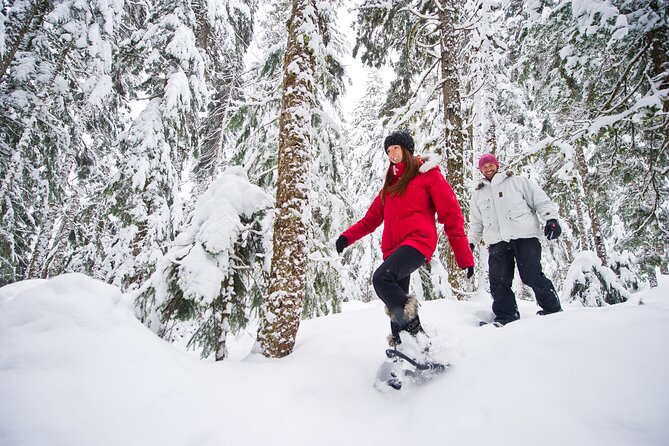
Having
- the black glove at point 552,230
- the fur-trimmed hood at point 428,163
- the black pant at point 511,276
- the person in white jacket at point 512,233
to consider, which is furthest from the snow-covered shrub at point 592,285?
the fur-trimmed hood at point 428,163

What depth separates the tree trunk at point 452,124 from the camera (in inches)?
272

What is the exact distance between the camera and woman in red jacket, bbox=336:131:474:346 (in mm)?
2953

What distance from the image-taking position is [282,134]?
4.12m

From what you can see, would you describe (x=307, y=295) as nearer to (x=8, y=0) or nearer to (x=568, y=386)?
(x=568, y=386)

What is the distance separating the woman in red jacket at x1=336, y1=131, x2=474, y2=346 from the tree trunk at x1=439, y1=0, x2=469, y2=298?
3906 mm

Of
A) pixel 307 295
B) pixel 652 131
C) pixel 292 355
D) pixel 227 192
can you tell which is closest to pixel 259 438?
pixel 292 355

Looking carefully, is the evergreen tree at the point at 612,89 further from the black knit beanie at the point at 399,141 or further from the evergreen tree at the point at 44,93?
the evergreen tree at the point at 44,93

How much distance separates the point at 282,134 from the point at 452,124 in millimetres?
4548

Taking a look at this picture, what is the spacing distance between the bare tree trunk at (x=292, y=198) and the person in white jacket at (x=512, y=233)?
2.62 meters

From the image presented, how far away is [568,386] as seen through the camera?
1985mm

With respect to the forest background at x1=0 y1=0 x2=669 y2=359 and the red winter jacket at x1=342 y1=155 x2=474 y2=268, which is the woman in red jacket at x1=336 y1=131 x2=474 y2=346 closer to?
the red winter jacket at x1=342 y1=155 x2=474 y2=268

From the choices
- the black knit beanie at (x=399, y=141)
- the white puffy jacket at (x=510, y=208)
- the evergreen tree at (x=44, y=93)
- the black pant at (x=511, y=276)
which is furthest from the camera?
the evergreen tree at (x=44, y=93)

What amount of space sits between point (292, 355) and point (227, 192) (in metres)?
2.05

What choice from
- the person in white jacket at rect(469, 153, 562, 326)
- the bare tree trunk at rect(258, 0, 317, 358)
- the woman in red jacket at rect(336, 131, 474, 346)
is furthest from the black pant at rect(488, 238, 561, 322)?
the bare tree trunk at rect(258, 0, 317, 358)
